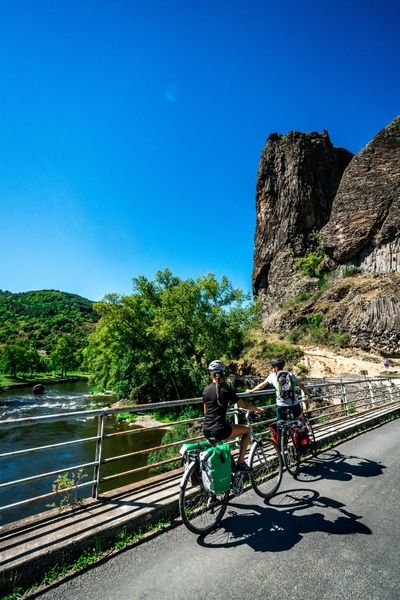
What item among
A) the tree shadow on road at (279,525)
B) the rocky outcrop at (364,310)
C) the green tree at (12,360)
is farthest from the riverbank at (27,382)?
the tree shadow on road at (279,525)

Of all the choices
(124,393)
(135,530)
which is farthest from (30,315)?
(135,530)

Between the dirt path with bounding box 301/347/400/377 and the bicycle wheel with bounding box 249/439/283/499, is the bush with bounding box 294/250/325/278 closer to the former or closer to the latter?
the dirt path with bounding box 301/347/400/377

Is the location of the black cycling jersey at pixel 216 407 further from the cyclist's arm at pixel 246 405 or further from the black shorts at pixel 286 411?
the black shorts at pixel 286 411

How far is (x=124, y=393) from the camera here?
33.2 meters

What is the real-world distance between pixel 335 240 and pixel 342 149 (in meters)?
31.1

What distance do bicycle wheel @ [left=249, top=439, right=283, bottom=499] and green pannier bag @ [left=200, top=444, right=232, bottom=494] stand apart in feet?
2.68

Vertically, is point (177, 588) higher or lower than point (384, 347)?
lower

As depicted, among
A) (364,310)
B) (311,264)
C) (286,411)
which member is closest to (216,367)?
(286,411)

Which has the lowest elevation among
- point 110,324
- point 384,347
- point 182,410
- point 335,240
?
point 182,410

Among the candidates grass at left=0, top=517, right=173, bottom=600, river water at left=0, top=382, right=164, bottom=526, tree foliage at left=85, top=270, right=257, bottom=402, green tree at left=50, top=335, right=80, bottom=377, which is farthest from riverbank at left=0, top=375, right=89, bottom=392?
grass at left=0, top=517, right=173, bottom=600

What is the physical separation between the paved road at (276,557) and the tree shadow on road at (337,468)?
685mm

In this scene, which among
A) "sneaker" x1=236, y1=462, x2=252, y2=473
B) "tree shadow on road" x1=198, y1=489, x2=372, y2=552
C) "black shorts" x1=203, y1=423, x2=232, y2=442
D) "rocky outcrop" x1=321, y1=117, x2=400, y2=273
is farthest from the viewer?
"rocky outcrop" x1=321, y1=117, x2=400, y2=273

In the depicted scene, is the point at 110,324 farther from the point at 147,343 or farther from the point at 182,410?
the point at 182,410

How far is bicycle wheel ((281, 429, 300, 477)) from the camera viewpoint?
18.1ft
